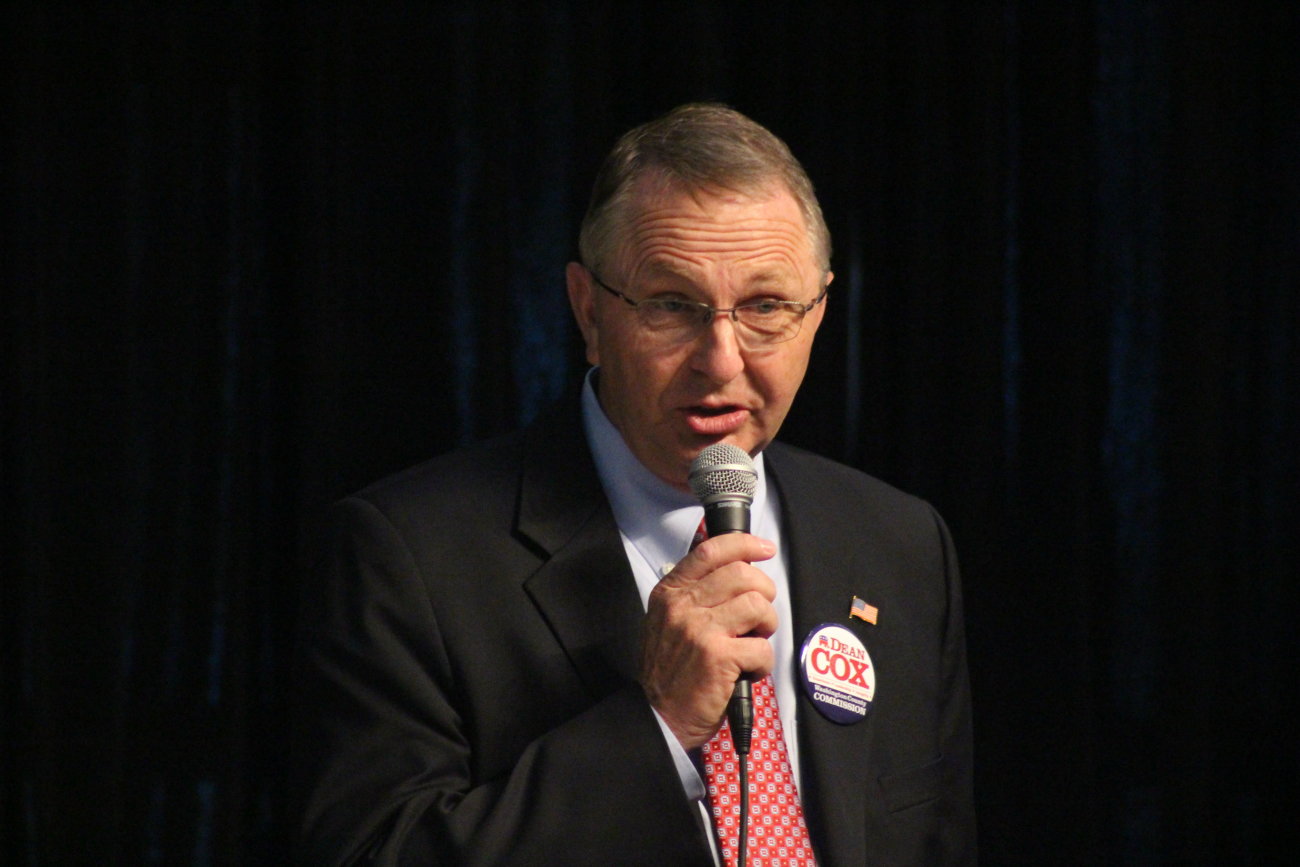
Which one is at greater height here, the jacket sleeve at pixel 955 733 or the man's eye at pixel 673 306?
the man's eye at pixel 673 306

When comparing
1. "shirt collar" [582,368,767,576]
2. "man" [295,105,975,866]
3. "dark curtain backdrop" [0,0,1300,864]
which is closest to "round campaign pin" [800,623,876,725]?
"man" [295,105,975,866]

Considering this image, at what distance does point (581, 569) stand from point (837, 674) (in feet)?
1.28

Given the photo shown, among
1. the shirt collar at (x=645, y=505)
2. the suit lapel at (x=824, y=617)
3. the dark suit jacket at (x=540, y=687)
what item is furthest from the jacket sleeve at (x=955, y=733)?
the shirt collar at (x=645, y=505)

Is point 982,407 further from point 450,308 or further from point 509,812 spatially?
point 509,812

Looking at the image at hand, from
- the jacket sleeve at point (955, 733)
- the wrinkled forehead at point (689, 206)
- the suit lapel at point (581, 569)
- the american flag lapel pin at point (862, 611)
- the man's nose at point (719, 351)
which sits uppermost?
the wrinkled forehead at point (689, 206)

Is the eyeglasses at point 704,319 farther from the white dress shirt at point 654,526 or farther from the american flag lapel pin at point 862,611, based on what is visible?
the american flag lapel pin at point 862,611

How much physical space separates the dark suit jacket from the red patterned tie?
45mm

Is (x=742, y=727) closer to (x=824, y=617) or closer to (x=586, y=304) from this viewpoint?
(x=824, y=617)

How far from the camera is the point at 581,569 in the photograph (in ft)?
6.11

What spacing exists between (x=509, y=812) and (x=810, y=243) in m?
0.90

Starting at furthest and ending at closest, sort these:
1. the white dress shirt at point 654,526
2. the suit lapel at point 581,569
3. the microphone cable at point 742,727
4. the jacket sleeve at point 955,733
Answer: the jacket sleeve at point 955,733 → the white dress shirt at point 654,526 → the suit lapel at point 581,569 → the microphone cable at point 742,727

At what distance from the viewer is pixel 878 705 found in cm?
198

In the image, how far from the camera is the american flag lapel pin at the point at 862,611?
2006 millimetres

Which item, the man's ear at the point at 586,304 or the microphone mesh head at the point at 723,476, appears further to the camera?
the man's ear at the point at 586,304
